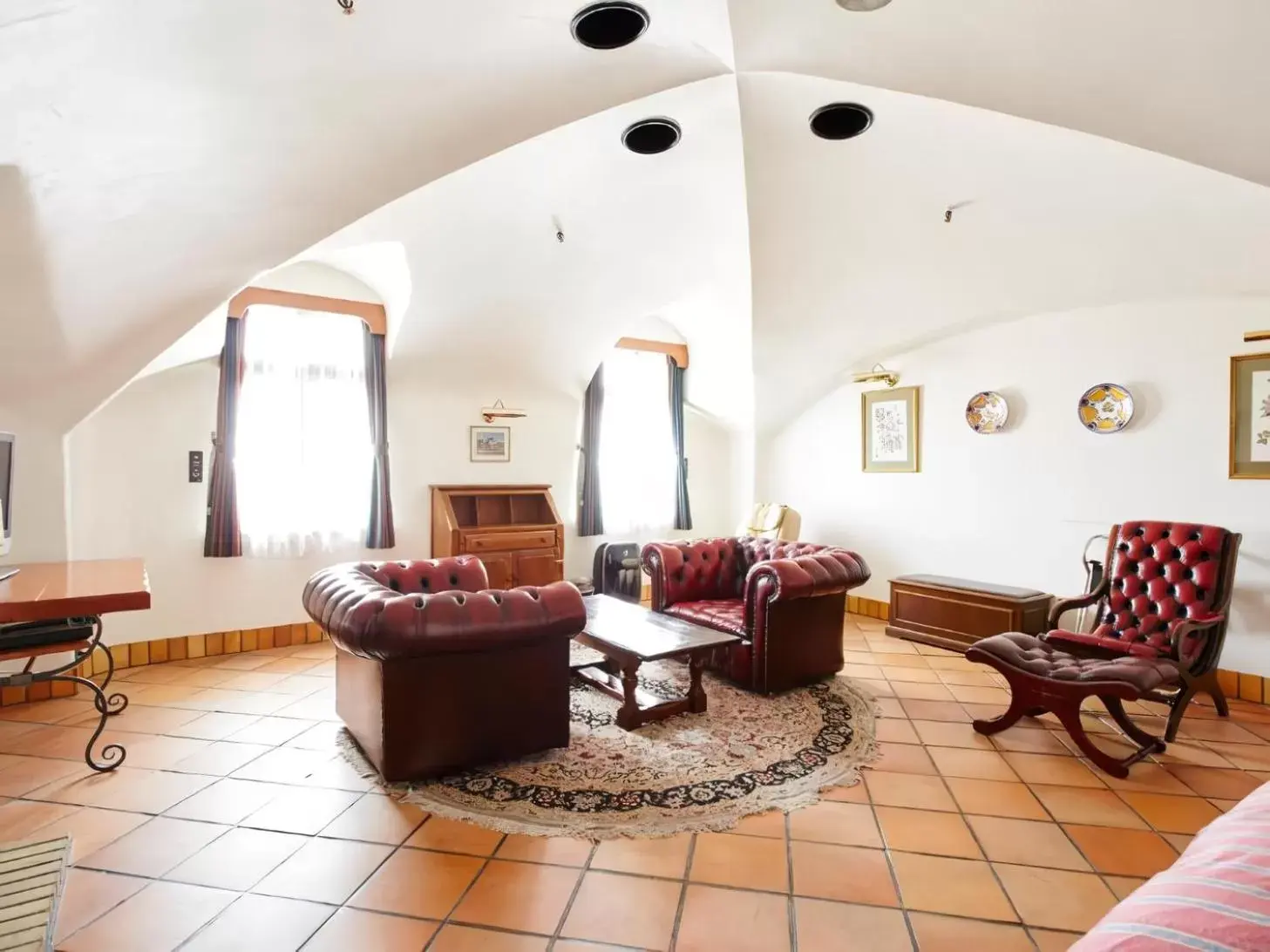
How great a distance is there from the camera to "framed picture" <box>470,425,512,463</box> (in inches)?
222

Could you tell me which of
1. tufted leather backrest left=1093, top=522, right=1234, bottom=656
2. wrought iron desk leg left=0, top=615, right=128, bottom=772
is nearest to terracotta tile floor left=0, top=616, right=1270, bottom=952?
wrought iron desk leg left=0, top=615, right=128, bottom=772

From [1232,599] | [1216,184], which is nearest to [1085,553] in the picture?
[1232,599]

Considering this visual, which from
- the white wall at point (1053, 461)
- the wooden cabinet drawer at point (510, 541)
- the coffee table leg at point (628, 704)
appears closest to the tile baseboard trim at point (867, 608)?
the white wall at point (1053, 461)

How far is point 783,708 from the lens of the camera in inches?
135

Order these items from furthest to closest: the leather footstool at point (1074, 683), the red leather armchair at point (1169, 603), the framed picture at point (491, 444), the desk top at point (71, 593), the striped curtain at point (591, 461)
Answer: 1. the striped curtain at point (591, 461)
2. the framed picture at point (491, 444)
3. the red leather armchair at point (1169, 603)
4. the leather footstool at point (1074, 683)
5. the desk top at point (71, 593)

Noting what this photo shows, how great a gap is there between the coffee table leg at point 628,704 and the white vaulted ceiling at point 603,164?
2459mm

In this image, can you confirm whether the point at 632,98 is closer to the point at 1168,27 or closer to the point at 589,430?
the point at 1168,27

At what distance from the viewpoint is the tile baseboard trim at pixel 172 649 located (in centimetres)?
358

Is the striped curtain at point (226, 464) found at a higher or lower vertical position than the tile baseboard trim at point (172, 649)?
higher

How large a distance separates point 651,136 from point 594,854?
3.09 m

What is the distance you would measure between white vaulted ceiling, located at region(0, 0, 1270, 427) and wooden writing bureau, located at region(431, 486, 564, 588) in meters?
1.32

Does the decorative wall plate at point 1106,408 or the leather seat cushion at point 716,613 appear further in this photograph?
the decorative wall plate at point 1106,408

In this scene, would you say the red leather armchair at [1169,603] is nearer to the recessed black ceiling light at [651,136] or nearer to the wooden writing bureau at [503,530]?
the recessed black ceiling light at [651,136]

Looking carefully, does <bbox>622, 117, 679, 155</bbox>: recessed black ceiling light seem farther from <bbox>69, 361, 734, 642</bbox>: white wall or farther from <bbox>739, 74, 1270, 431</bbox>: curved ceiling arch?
<bbox>69, 361, 734, 642</bbox>: white wall
